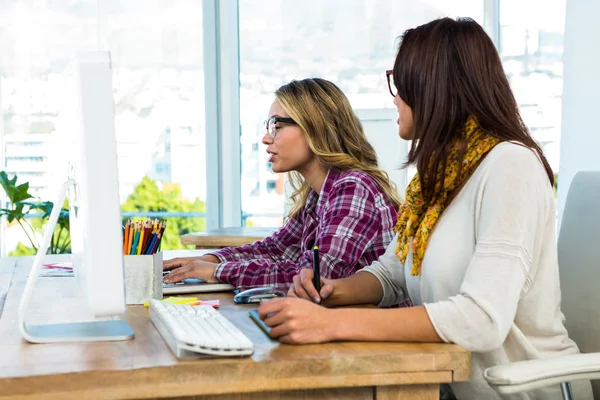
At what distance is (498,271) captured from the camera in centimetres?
128

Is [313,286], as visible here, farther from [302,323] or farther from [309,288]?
[302,323]

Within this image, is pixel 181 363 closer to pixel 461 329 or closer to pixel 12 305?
pixel 461 329

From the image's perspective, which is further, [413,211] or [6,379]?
[413,211]

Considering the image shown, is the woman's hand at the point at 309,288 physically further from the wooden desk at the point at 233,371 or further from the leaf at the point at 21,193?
the leaf at the point at 21,193

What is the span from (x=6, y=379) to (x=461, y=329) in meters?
0.65

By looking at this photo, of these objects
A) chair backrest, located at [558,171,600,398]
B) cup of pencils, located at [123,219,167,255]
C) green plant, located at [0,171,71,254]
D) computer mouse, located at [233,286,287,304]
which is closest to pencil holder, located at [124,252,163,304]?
cup of pencils, located at [123,219,167,255]

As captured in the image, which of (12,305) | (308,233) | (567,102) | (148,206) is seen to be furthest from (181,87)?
(12,305)

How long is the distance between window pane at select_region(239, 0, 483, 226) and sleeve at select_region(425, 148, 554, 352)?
137 inches

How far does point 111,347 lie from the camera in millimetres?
1215

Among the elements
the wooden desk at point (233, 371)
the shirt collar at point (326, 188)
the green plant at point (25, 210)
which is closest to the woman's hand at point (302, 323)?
the wooden desk at point (233, 371)

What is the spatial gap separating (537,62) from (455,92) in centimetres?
338

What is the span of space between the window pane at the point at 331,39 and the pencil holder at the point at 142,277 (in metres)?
3.35

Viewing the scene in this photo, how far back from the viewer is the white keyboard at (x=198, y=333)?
112cm

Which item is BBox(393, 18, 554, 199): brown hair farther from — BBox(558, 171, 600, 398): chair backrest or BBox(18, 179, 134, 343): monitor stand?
BBox(18, 179, 134, 343): monitor stand
